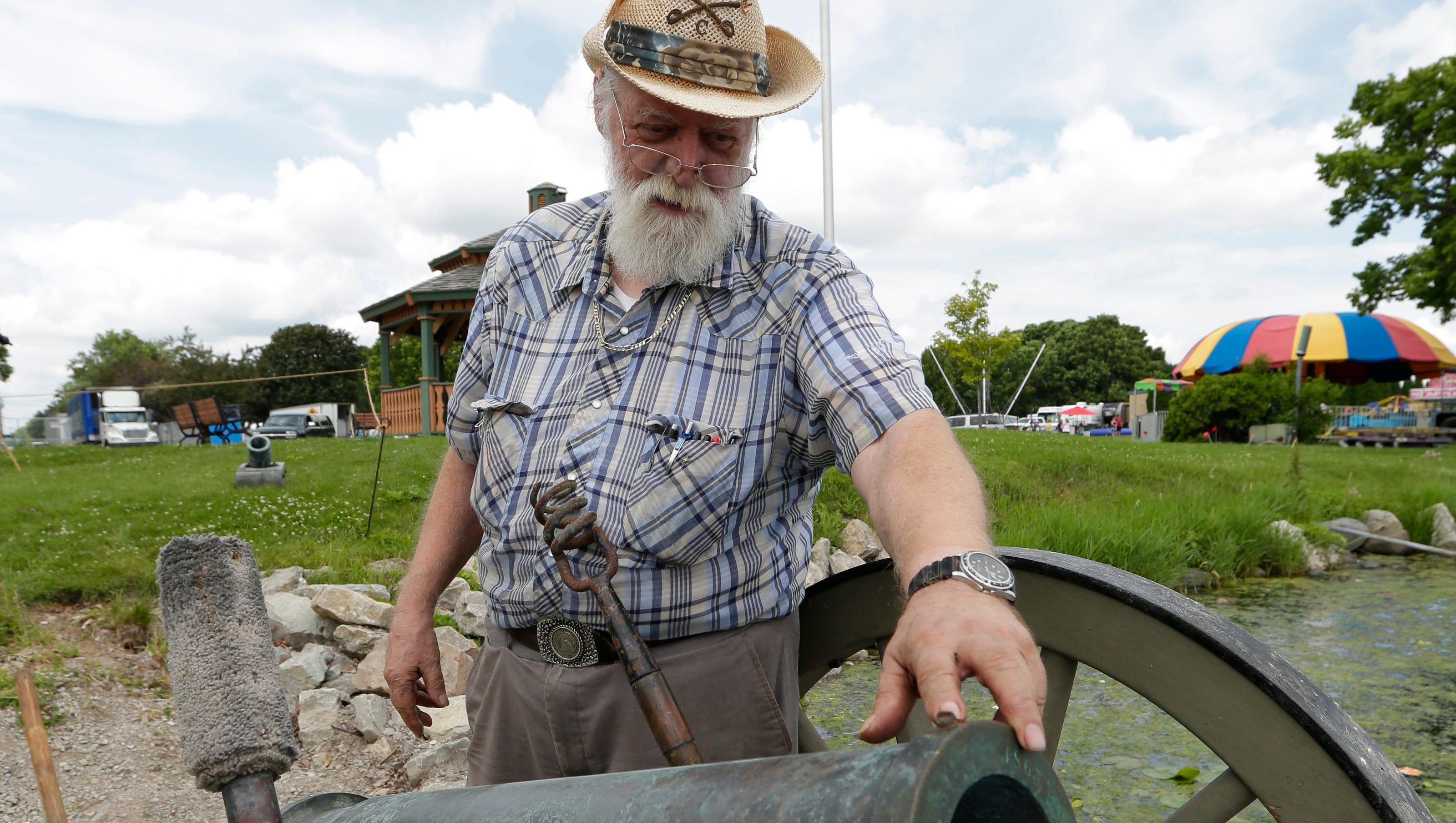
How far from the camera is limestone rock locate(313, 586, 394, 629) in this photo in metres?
4.40

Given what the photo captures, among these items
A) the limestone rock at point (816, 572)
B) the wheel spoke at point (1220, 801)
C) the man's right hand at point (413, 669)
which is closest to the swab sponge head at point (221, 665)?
the man's right hand at point (413, 669)

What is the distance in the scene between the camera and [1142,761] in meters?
3.21

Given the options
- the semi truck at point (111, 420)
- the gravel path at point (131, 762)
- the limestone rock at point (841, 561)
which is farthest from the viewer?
the semi truck at point (111, 420)

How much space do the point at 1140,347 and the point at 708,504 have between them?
66.8 m

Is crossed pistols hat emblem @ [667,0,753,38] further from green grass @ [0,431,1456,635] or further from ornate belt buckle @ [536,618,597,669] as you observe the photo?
green grass @ [0,431,1456,635]

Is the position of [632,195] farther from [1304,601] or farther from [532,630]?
[1304,601]

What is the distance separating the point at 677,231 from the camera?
5.86 feet

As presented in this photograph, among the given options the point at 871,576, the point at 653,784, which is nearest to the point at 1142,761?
the point at 871,576

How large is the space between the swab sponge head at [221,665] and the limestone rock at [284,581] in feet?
13.9

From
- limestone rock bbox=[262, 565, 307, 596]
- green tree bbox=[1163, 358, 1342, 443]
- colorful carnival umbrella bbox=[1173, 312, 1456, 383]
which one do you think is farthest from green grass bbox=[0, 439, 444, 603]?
colorful carnival umbrella bbox=[1173, 312, 1456, 383]

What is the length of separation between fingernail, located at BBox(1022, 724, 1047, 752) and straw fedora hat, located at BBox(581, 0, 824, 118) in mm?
1176

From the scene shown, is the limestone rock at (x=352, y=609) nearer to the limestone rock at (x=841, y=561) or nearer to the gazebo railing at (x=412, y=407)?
the limestone rock at (x=841, y=561)

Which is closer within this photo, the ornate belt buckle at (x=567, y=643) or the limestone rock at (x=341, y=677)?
the ornate belt buckle at (x=567, y=643)

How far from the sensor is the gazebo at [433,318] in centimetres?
1705
